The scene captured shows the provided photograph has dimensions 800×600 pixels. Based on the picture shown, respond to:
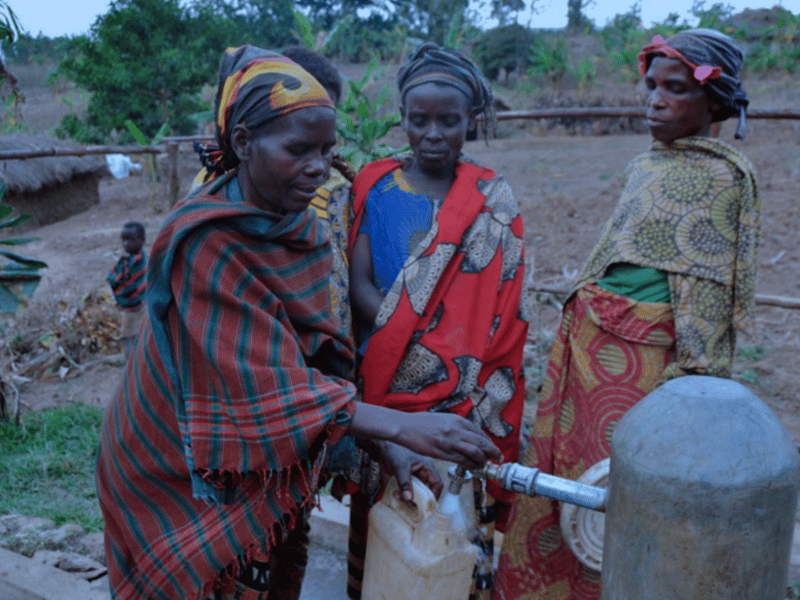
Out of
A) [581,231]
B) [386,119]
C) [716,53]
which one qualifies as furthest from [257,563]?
[581,231]

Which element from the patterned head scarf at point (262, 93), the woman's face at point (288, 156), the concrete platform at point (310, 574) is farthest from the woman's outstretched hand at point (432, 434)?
the concrete platform at point (310, 574)

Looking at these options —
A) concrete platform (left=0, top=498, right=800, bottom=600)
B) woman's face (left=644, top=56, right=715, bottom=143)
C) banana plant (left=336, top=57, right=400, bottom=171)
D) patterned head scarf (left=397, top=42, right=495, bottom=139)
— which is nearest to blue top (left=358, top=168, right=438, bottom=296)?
patterned head scarf (left=397, top=42, right=495, bottom=139)

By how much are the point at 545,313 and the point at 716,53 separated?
422 cm

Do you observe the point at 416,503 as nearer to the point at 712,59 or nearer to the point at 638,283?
the point at 638,283

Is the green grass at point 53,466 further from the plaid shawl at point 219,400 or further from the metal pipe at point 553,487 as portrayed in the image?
the metal pipe at point 553,487

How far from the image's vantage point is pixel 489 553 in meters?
2.34

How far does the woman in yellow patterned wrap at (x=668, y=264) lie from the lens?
221 cm

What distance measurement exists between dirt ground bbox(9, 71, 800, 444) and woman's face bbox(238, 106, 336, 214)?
11.8 ft

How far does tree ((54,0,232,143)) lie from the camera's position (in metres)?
14.1

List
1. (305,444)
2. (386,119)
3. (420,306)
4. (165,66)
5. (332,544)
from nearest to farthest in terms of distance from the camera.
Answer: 1. (305,444)
2. (420,306)
3. (332,544)
4. (386,119)
5. (165,66)

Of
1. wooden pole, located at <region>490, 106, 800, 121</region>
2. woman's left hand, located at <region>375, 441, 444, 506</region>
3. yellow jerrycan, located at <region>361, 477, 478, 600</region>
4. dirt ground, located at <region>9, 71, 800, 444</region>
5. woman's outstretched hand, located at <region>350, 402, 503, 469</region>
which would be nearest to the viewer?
woman's outstretched hand, located at <region>350, 402, 503, 469</region>

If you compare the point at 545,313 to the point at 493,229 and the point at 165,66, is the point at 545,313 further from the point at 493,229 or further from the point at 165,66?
the point at 165,66

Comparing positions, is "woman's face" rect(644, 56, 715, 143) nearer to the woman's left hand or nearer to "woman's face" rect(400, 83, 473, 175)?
"woman's face" rect(400, 83, 473, 175)

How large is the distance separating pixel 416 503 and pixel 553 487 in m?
0.59
